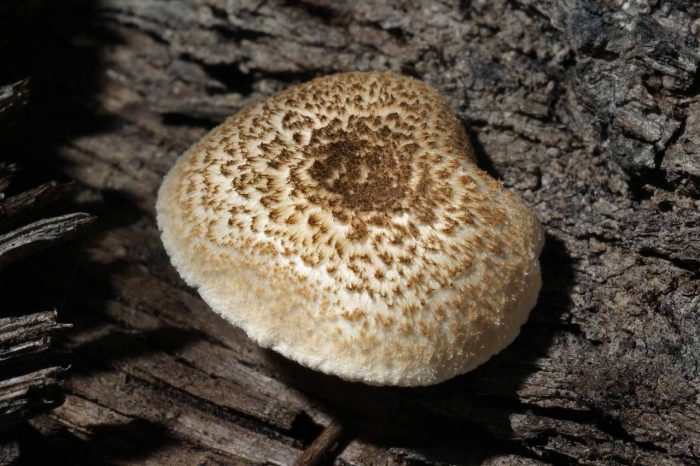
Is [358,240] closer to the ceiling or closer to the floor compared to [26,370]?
closer to the ceiling

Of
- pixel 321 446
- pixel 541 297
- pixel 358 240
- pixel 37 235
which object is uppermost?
pixel 358 240

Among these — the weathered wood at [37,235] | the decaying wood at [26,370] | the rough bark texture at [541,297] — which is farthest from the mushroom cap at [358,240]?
the decaying wood at [26,370]

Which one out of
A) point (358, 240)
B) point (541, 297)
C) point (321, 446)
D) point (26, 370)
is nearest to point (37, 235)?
point (26, 370)

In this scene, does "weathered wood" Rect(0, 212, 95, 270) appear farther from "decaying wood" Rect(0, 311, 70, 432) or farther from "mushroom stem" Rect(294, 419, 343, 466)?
"mushroom stem" Rect(294, 419, 343, 466)

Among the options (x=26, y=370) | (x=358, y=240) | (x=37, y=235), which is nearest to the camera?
(x=358, y=240)

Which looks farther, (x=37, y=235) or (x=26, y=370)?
(x=37, y=235)

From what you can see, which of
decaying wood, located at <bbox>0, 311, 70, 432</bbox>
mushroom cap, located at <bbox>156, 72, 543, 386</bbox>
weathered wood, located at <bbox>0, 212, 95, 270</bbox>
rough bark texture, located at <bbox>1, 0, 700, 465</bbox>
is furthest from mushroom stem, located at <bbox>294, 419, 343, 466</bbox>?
weathered wood, located at <bbox>0, 212, 95, 270</bbox>

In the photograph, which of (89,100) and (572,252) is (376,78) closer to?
(572,252)

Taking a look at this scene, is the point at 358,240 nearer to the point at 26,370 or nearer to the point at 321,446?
the point at 321,446

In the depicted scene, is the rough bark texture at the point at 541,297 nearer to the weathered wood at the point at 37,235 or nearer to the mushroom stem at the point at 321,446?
the mushroom stem at the point at 321,446
